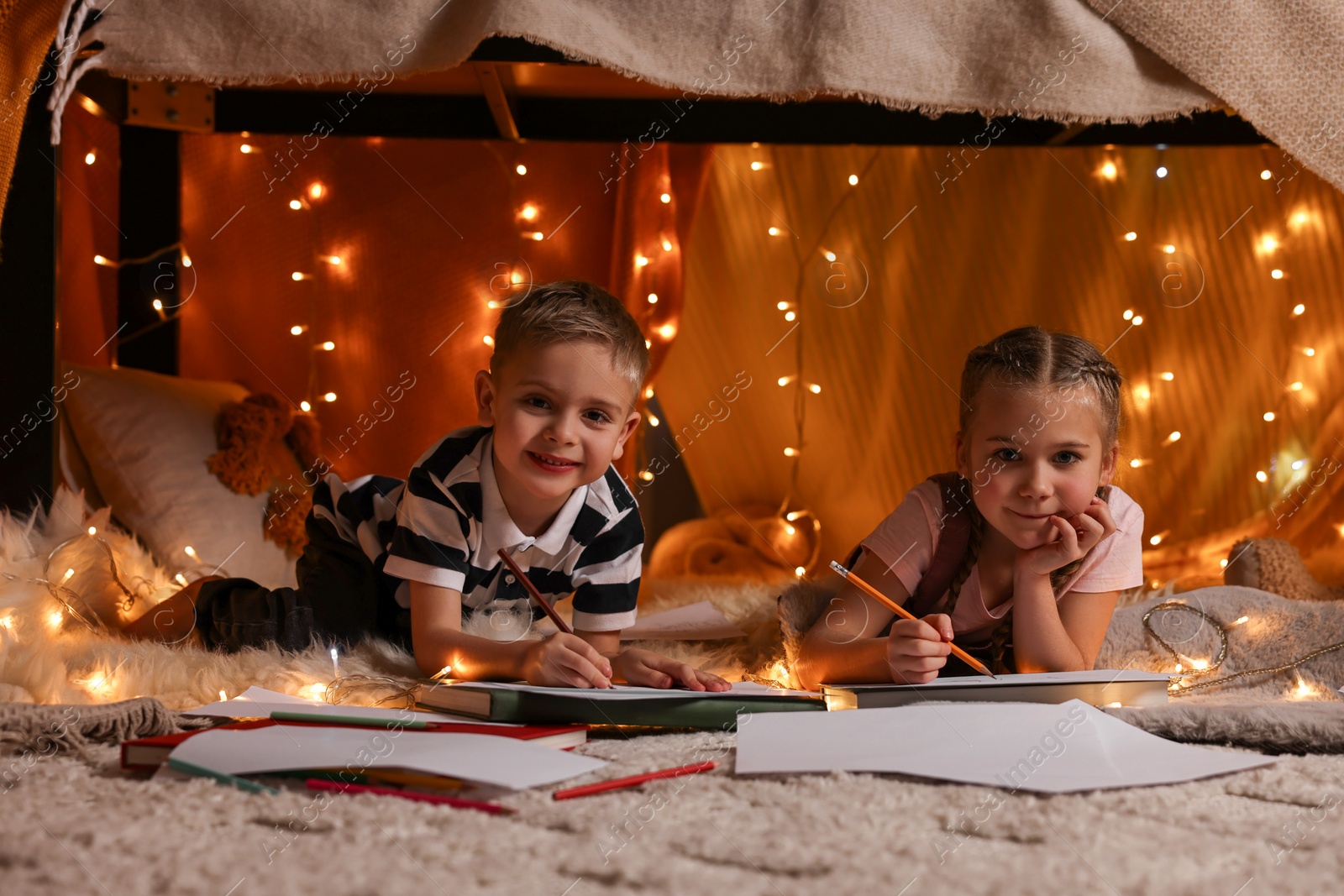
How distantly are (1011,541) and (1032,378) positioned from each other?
180 millimetres

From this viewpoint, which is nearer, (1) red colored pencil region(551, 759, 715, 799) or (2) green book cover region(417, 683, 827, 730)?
(1) red colored pencil region(551, 759, 715, 799)

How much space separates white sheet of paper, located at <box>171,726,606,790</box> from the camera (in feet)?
2.00

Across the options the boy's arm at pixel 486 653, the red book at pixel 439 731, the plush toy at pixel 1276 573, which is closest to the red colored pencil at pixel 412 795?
the red book at pixel 439 731

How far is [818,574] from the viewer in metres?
1.90

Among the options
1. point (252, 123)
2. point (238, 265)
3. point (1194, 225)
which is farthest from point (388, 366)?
point (1194, 225)

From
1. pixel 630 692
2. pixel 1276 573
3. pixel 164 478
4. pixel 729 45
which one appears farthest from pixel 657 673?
pixel 1276 573

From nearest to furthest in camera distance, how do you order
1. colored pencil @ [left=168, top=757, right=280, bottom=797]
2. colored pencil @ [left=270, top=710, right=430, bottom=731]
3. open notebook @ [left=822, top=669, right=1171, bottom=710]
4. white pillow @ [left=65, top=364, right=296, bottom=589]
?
colored pencil @ [left=168, top=757, right=280, bottom=797] → colored pencil @ [left=270, top=710, right=430, bottom=731] → open notebook @ [left=822, top=669, right=1171, bottom=710] → white pillow @ [left=65, top=364, right=296, bottom=589]

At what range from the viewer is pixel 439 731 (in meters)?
0.74

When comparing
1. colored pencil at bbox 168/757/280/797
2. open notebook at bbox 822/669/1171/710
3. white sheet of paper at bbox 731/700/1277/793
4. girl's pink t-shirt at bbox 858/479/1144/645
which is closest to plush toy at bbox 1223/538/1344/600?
girl's pink t-shirt at bbox 858/479/1144/645

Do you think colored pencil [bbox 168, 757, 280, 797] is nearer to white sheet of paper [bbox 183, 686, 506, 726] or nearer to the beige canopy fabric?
white sheet of paper [bbox 183, 686, 506, 726]

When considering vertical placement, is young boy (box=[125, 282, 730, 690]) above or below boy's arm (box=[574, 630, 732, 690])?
above

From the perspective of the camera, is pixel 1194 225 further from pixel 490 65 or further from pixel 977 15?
pixel 490 65

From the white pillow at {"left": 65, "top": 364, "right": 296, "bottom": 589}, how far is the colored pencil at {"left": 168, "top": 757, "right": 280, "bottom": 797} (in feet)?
2.91

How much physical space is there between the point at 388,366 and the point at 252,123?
481 mm
